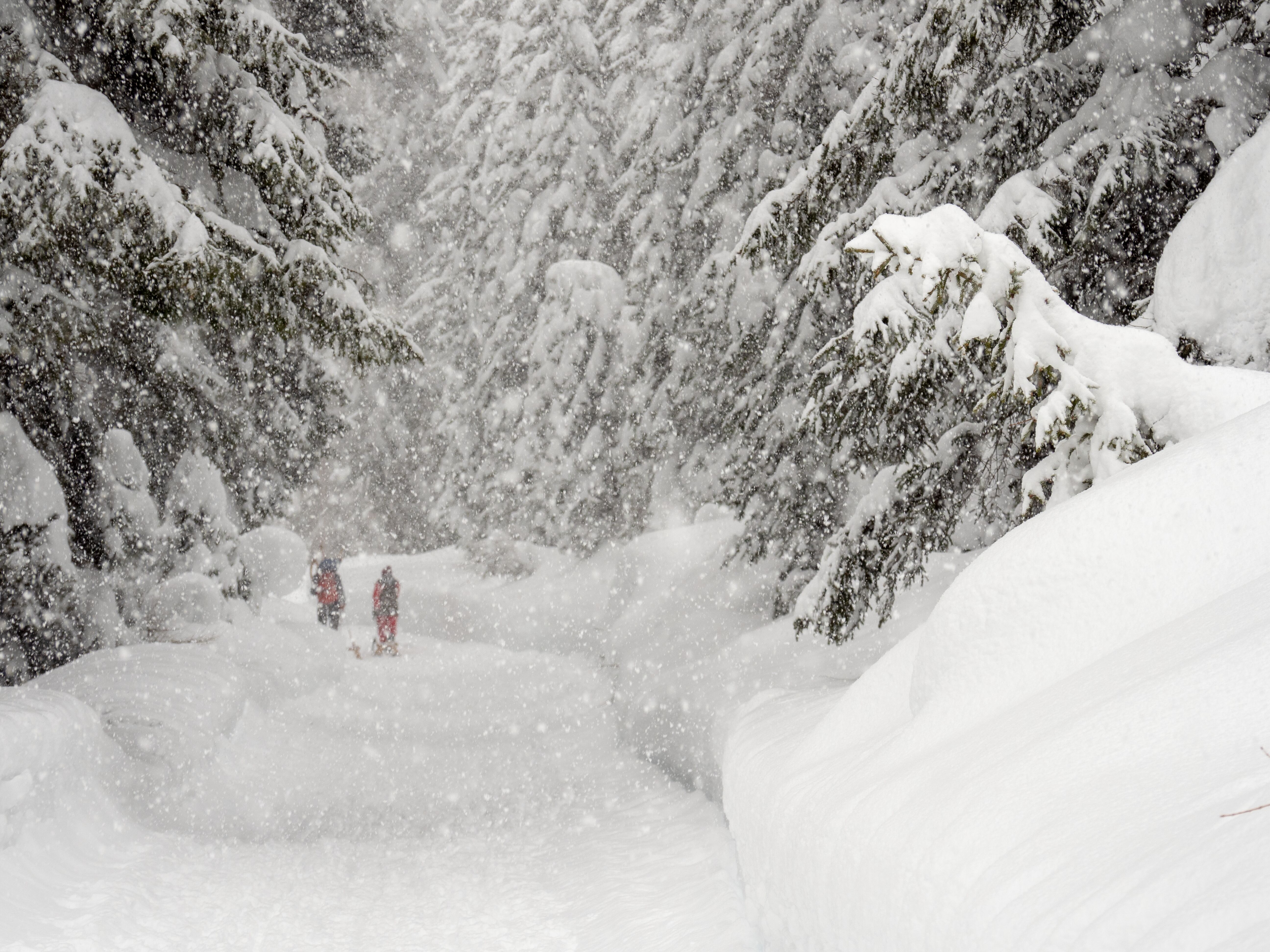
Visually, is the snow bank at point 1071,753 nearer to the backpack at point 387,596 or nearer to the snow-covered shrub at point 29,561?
the snow-covered shrub at point 29,561

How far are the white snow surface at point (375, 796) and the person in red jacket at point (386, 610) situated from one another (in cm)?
276

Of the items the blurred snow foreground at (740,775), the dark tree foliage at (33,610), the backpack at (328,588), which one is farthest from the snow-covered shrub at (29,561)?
the backpack at (328,588)

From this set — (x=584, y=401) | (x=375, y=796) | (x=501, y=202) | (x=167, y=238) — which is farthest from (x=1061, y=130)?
(x=501, y=202)

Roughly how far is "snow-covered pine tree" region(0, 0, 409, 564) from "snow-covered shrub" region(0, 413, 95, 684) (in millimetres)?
494

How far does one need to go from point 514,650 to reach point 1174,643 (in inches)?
621

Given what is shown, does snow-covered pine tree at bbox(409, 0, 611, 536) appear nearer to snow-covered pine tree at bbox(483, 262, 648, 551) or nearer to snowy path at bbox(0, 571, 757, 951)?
snow-covered pine tree at bbox(483, 262, 648, 551)

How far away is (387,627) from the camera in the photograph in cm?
1625

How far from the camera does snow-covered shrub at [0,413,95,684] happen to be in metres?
7.06

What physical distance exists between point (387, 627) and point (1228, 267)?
14.1m

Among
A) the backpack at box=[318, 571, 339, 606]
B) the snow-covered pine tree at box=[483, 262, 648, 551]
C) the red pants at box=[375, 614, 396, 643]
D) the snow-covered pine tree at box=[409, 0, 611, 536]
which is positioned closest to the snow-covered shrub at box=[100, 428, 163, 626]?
the red pants at box=[375, 614, 396, 643]

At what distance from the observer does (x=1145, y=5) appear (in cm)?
584

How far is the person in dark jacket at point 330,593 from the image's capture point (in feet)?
57.0

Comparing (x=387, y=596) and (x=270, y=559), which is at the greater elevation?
(x=270, y=559)

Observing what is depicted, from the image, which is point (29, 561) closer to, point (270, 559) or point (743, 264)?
point (270, 559)
